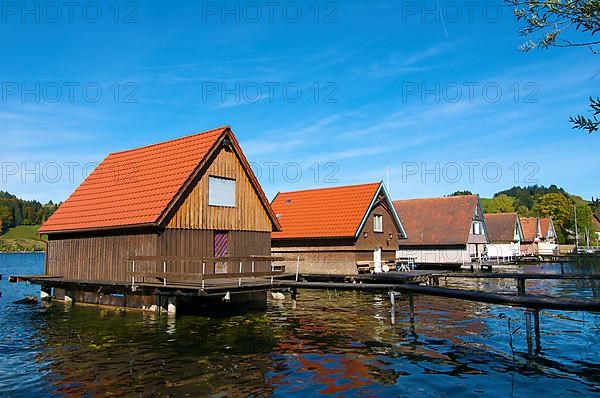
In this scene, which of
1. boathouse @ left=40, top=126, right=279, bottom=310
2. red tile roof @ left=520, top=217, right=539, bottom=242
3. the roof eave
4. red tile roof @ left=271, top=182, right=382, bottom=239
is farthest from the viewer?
red tile roof @ left=520, top=217, right=539, bottom=242

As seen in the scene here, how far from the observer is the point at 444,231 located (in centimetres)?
5172

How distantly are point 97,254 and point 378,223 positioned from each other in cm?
2045

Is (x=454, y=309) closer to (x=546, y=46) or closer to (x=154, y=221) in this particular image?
(x=154, y=221)

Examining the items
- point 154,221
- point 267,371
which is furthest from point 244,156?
point 267,371

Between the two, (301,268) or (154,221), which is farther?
(301,268)

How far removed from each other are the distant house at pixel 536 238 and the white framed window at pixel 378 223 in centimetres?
5001

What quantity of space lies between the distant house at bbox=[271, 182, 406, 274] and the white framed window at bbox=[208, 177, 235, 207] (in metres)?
11.0

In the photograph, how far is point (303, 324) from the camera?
1827cm

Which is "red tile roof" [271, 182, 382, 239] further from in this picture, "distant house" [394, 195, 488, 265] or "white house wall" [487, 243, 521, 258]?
"white house wall" [487, 243, 521, 258]

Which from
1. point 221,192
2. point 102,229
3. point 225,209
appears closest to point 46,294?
point 102,229

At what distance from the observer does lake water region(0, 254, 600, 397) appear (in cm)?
1049

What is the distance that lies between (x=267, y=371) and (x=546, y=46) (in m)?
9.04

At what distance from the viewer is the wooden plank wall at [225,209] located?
2211 centimetres

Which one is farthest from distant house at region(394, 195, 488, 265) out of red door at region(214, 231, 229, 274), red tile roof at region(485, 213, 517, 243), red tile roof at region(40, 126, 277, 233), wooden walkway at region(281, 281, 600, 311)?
wooden walkway at region(281, 281, 600, 311)
